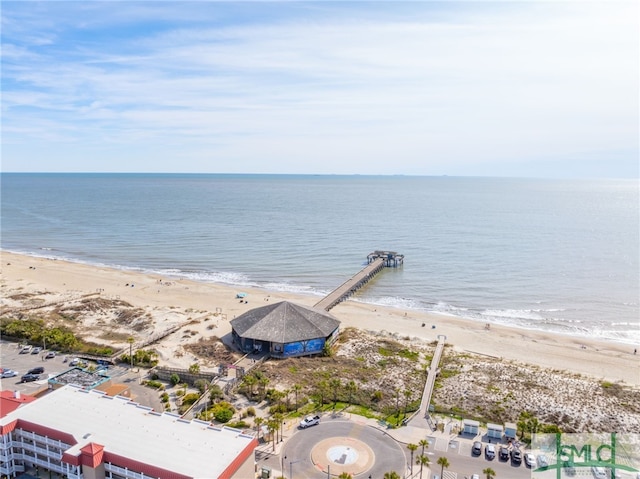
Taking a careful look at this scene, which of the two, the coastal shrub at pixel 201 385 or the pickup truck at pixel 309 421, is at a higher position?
the coastal shrub at pixel 201 385

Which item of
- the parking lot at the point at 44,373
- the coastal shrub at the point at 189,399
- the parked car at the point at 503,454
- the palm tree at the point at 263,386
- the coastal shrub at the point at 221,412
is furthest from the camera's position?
the parking lot at the point at 44,373

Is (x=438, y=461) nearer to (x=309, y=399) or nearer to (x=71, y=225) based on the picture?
(x=309, y=399)

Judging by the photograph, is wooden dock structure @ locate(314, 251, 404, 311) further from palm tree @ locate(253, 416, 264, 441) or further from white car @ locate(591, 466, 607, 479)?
white car @ locate(591, 466, 607, 479)

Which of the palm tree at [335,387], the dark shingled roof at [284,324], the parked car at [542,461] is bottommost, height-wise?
the parked car at [542,461]

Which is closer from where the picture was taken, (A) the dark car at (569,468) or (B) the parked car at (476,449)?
(A) the dark car at (569,468)

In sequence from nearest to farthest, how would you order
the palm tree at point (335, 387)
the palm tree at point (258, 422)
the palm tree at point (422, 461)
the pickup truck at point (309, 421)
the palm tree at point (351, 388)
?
1. the palm tree at point (422, 461)
2. the palm tree at point (258, 422)
3. the pickup truck at point (309, 421)
4. the palm tree at point (335, 387)
5. the palm tree at point (351, 388)

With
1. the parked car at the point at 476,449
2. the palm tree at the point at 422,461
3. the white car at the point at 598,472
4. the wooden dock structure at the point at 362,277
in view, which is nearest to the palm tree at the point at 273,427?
the palm tree at the point at 422,461

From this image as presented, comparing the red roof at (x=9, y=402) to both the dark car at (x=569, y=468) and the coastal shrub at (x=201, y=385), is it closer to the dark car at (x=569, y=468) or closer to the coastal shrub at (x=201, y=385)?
the coastal shrub at (x=201, y=385)
